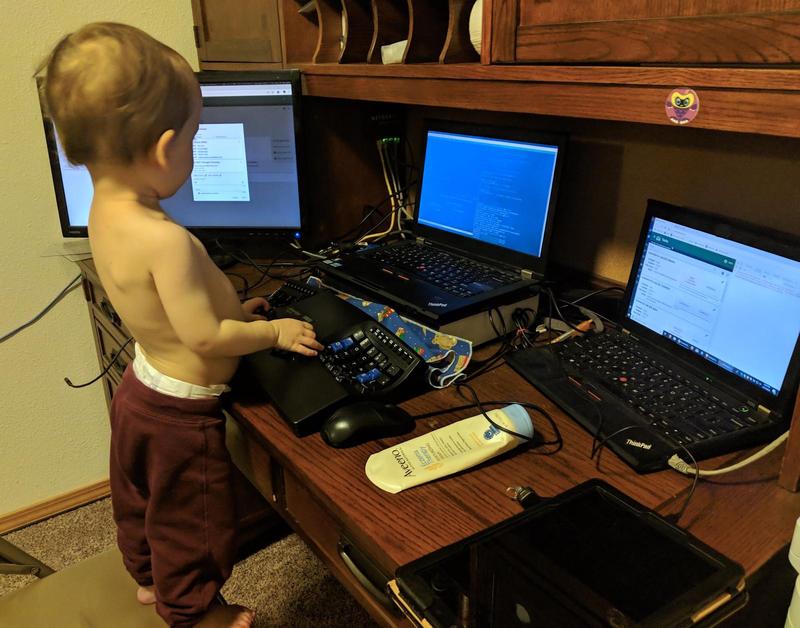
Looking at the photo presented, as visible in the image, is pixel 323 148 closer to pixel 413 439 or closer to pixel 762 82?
pixel 413 439

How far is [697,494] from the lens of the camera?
27.2 inches

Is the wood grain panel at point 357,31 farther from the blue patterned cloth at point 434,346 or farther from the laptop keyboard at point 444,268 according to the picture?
the blue patterned cloth at point 434,346

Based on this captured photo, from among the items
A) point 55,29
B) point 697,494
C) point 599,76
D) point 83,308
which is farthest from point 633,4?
point 83,308

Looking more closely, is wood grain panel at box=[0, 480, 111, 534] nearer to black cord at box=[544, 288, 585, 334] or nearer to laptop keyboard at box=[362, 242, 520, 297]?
laptop keyboard at box=[362, 242, 520, 297]

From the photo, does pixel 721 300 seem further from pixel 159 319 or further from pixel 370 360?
pixel 159 319

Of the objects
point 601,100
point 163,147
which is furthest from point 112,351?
point 601,100

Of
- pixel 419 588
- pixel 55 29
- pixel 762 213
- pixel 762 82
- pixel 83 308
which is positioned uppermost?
pixel 55 29

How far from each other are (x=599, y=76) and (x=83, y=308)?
1.53 meters

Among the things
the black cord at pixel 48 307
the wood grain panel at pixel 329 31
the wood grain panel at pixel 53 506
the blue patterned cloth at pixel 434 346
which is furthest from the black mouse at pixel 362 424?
the wood grain panel at pixel 53 506

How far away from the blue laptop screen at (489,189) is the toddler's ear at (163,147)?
63 centimetres

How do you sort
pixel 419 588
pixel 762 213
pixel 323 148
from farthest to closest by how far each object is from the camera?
pixel 323 148 < pixel 762 213 < pixel 419 588

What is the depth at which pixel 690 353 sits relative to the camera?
892mm

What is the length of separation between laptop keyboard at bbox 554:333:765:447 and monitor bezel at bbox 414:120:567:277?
21 centimetres

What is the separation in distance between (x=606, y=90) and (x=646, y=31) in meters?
0.08
